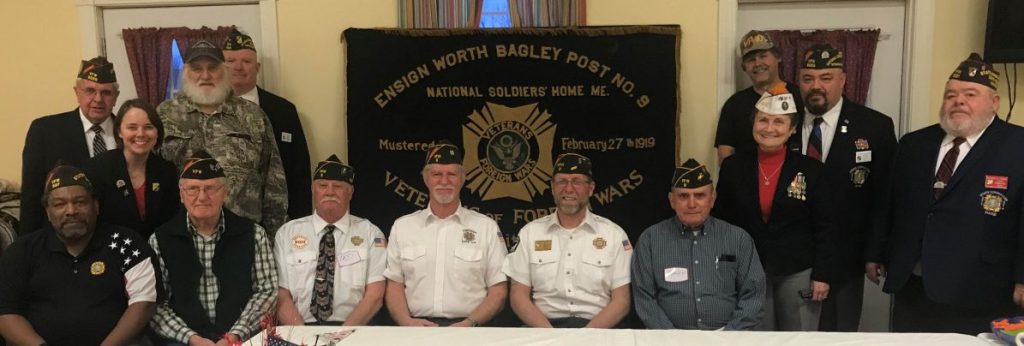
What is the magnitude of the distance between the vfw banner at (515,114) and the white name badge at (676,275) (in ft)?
2.97

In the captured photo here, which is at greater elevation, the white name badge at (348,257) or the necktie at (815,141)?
the necktie at (815,141)

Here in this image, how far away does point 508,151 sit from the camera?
3.69m

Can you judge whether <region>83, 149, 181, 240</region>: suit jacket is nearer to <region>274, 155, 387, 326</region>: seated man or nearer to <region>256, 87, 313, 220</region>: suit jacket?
<region>274, 155, 387, 326</region>: seated man

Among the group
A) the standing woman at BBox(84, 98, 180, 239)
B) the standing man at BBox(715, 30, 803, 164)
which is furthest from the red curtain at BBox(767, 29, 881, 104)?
the standing woman at BBox(84, 98, 180, 239)

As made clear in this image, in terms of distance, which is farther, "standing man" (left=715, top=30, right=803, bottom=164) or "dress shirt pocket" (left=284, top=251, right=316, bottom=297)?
"standing man" (left=715, top=30, right=803, bottom=164)

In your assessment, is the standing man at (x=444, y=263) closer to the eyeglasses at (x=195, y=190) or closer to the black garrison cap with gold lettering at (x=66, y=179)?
the eyeglasses at (x=195, y=190)

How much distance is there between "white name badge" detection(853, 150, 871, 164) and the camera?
2998 mm

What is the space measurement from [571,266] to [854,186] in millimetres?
1211

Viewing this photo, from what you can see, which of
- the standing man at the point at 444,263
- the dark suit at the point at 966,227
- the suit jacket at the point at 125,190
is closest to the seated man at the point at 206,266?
the suit jacket at the point at 125,190

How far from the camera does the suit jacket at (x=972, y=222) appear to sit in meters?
2.66

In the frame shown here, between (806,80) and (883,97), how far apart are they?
799 millimetres

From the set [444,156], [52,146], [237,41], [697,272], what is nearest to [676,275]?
[697,272]

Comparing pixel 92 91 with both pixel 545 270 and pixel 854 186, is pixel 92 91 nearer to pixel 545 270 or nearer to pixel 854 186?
pixel 545 270

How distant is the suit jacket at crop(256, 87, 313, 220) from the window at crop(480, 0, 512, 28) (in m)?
1.06
